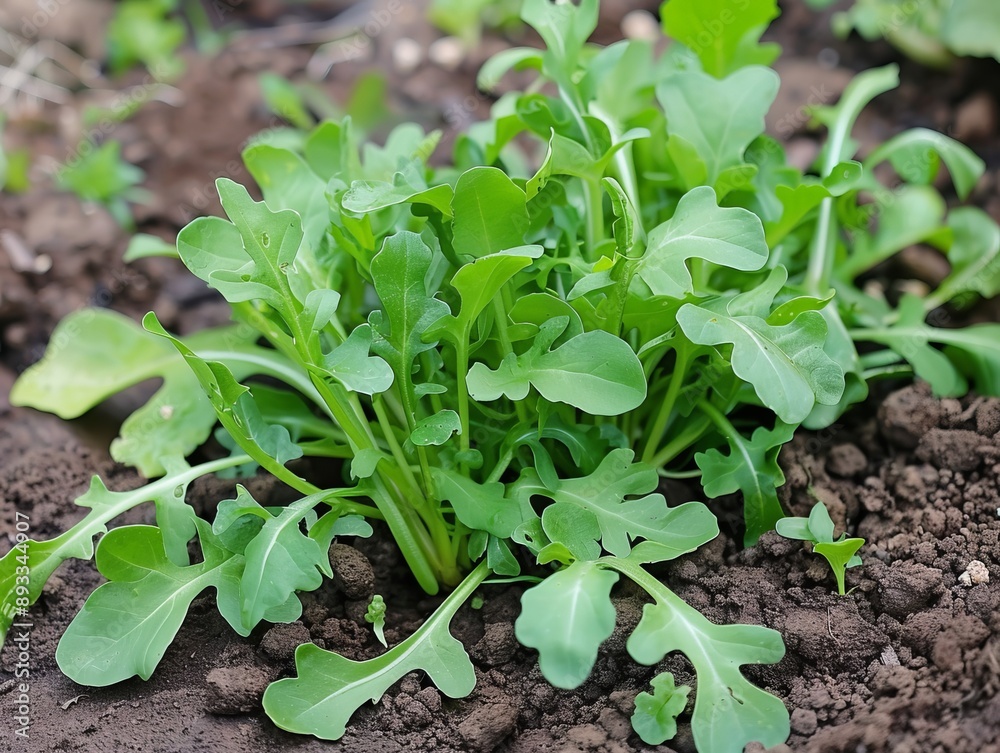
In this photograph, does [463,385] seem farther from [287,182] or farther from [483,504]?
[287,182]

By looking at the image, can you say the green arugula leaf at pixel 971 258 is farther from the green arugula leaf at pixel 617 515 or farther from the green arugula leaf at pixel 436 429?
the green arugula leaf at pixel 436 429

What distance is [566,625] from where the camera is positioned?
84 centimetres

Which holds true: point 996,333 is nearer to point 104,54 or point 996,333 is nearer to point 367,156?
point 367,156

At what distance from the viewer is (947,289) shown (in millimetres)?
1461

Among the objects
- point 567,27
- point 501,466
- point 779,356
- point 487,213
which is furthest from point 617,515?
point 567,27

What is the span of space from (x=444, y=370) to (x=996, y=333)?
0.84 m

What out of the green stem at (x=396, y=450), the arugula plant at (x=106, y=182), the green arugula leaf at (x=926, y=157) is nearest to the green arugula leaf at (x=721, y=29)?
the green arugula leaf at (x=926, y=157)

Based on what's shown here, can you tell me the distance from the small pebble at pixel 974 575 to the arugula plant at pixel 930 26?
116 centimetres

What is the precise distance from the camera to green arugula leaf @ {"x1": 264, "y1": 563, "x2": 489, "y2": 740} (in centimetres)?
95

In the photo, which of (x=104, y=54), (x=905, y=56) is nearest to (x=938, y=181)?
(x=905, y=56)

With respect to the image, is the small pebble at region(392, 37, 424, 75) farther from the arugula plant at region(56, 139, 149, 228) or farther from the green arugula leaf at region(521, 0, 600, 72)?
the green arugula leaf at region(521, 0, 600, 72)

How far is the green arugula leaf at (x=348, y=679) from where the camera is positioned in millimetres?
947

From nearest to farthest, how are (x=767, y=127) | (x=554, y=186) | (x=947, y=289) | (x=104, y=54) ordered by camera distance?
(x=554, y=186), (x=947, y=289), (x=767, y=127), (x=104, y=54)

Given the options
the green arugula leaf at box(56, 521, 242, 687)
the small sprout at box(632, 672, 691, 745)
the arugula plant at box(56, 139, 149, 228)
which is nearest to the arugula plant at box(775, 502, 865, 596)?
the small sprout at box(632, 672, 691, 745)
